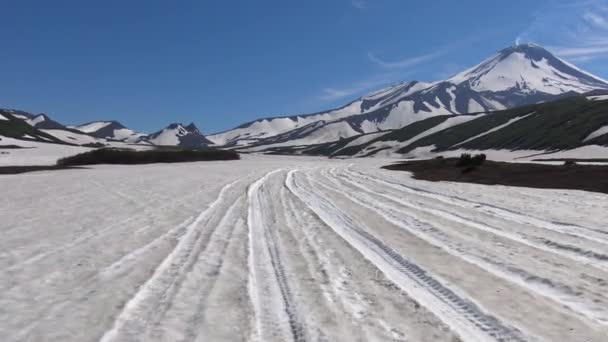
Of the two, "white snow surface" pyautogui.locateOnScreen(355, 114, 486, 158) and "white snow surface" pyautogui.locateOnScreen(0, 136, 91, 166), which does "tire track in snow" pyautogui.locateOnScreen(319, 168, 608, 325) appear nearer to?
"white snow surface" pyautogui.locateOnScreen(0, 136, 91, 166)

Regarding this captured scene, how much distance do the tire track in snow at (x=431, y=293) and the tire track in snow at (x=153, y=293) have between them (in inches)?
144

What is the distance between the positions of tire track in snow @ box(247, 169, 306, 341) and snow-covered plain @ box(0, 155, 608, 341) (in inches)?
1.1

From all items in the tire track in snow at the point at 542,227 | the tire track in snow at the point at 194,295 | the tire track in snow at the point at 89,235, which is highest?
the tire track in snow at the point at 89,235

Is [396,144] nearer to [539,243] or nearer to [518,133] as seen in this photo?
[518,133]

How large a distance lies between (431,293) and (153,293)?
4281 mm

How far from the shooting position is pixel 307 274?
7.93 m

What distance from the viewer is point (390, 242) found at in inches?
416

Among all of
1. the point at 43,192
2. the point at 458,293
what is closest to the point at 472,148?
the point at 43,192

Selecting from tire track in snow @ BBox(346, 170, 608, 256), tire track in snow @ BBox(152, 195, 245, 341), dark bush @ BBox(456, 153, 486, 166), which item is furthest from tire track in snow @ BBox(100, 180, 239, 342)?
dark bush @ BBox(456, 153, 486, 166)

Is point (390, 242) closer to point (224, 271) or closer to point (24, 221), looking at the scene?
point (224, 271)

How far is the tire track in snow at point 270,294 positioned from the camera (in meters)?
5.48

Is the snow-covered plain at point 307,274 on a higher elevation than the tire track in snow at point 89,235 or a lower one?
lower

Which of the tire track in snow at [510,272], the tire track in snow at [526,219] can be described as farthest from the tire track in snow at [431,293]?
the tire track in snow at [526,219]

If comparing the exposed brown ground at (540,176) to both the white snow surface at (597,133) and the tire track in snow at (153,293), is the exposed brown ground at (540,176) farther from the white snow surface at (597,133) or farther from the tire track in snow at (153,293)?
the white snow surface at (597,133)
